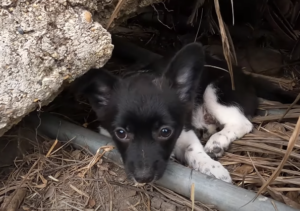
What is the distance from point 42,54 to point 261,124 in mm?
1867

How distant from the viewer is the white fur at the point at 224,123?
336cm

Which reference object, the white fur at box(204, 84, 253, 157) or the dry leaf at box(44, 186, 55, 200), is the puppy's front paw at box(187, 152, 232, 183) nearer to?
the white fur at box(204, 84, 253, 157)

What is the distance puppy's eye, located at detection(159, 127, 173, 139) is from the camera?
9.25ft

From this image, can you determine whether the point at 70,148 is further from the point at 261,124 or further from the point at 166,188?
the point at 261,124

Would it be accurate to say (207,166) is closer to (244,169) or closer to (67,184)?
(244,169)

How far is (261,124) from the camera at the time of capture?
12.0 feet

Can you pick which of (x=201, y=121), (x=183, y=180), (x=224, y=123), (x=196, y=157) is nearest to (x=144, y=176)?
(x=183, y=180)

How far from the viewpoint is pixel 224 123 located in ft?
12.1

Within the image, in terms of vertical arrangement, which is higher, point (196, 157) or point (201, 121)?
point (196, 157)

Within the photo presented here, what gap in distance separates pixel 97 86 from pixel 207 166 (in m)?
0.92

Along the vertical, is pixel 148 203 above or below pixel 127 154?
below

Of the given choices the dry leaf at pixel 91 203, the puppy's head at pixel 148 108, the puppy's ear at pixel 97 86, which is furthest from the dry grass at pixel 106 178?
the puppy's ear at pixel 97 86

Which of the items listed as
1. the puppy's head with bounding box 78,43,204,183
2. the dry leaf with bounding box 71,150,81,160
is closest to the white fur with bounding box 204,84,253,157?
the puppy's head with bounding box 78,43,204,183

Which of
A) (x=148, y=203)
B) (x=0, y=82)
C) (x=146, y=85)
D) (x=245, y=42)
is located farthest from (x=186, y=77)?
(x=245, y=42)
